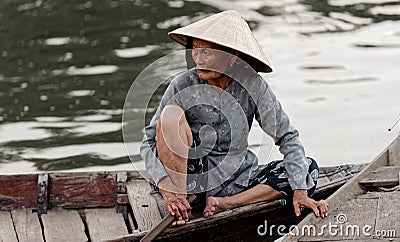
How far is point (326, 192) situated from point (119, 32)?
459 centimetres

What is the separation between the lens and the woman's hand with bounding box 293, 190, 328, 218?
3727 millimetres

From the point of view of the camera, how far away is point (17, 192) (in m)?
4.41

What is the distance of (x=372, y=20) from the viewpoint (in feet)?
28.5

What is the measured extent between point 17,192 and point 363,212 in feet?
4.91

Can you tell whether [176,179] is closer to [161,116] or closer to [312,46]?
[161,116]

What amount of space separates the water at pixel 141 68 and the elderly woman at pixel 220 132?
676mm

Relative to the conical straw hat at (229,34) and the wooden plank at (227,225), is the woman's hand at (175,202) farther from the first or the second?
the conical straw hat at (229,34)

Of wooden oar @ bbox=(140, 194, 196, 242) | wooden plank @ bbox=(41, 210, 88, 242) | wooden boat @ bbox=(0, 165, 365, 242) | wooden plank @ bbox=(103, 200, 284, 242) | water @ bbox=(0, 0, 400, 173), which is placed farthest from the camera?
water @ bbox=(0, 0, 400, 173)

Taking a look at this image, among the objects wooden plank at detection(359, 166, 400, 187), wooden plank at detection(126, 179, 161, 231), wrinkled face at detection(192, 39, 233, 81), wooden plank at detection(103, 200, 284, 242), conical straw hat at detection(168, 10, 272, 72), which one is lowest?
wooden plank at detection(126, 179, 161, 231)

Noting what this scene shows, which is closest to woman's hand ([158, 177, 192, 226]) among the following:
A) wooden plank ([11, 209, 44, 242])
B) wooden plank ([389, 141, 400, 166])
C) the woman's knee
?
the woman's knee

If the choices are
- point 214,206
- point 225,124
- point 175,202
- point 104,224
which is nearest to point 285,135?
point 225,124

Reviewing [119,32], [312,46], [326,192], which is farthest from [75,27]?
[326,192]

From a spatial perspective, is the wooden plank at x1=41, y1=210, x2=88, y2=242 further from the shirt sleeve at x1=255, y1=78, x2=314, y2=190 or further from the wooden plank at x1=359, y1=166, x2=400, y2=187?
the wooden plank at x1=359, y1=166, x2=400, y2=187

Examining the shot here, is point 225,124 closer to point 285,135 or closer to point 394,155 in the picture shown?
point 285,135
